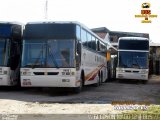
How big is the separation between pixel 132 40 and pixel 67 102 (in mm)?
18420

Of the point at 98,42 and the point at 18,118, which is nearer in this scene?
the point at 18,118

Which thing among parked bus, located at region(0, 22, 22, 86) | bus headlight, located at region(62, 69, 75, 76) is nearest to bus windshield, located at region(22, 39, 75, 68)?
bus headlight, located at region(62, 69, 75, 76)

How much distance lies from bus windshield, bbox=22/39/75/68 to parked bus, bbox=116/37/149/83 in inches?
570

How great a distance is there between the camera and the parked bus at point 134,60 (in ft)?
107

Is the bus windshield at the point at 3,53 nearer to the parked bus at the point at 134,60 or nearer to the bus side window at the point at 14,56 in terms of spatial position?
the bus side window at the point at 14,56

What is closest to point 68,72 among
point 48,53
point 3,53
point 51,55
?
point 51,55

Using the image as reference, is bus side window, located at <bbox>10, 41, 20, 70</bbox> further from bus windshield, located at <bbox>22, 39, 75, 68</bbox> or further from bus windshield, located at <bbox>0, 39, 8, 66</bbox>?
bus windshield, located at <bbox>22, 39, 75, 68</bbox>

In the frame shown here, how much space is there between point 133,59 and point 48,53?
14.9 metres

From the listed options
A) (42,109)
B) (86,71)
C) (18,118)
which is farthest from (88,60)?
(18,118)

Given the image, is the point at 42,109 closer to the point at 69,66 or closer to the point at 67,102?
the point at 67,102

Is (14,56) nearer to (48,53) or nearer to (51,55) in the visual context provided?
(48,53)

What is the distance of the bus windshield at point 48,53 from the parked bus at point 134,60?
47.5 ft

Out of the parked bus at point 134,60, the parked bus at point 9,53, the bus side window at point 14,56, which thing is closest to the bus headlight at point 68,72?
the parked bus at point 9,53

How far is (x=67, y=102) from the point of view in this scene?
1587 centimetres
